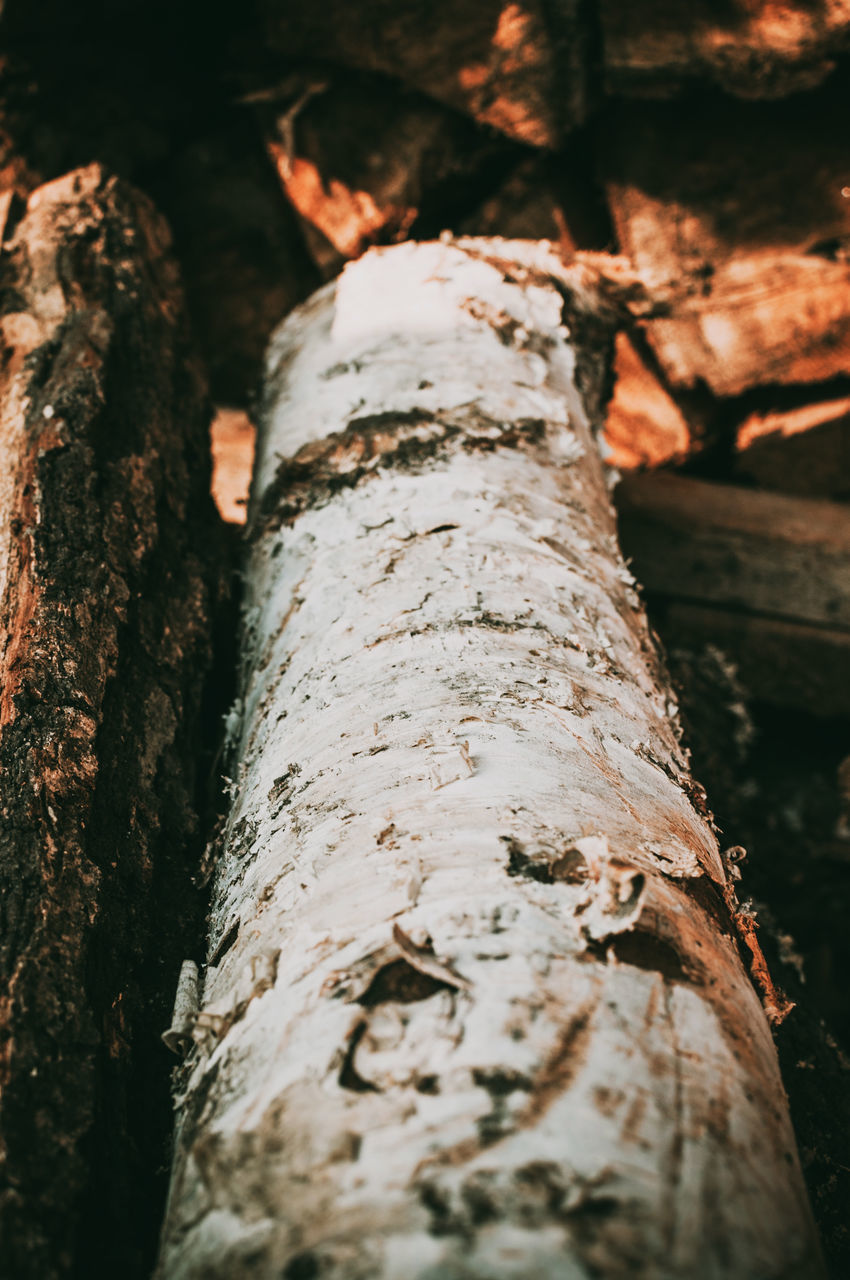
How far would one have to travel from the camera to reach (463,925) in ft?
2.49

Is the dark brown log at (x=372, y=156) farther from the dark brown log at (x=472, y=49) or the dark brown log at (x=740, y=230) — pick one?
the dark brown log at (x=740, y=230)

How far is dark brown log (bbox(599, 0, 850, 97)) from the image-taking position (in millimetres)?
1849

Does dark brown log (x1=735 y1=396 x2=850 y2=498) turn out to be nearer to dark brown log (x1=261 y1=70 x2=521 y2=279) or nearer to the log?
the log

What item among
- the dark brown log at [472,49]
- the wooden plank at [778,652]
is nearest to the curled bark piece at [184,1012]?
the wooden plank at [778,652]

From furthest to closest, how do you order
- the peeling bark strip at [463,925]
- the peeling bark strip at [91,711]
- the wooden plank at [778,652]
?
the wooden plank at [778,652]
the peeling bark strip at [91,711]
the peeling bark strip at [463,925]

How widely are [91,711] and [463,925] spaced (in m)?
0.58

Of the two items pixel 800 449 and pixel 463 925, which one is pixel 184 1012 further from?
pixel 800 449

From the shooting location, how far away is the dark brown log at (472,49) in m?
1.99

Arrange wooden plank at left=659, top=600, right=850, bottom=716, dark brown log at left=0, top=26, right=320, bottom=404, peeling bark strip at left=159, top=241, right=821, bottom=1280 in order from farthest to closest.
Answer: dark brown log at left=0, top=26, right=320, bottom=404 < wooden plank at left=659, top=600, right=850, bottom=716 < peeling bark strip at left=159, top=241, right=821, bottom=1280

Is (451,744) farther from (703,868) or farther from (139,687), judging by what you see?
(139,687)

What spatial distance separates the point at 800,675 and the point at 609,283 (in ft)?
3.43

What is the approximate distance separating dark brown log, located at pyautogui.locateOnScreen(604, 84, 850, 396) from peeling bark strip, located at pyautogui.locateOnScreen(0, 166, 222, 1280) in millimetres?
1266

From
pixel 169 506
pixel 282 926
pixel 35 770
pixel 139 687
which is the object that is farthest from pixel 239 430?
pixel 282 926

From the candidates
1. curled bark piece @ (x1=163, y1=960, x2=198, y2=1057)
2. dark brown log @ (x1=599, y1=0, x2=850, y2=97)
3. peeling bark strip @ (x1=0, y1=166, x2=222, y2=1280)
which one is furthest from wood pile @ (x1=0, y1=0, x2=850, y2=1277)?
curled bark piece @ (x1=163, y1=960, x2=198, y2=1057)
